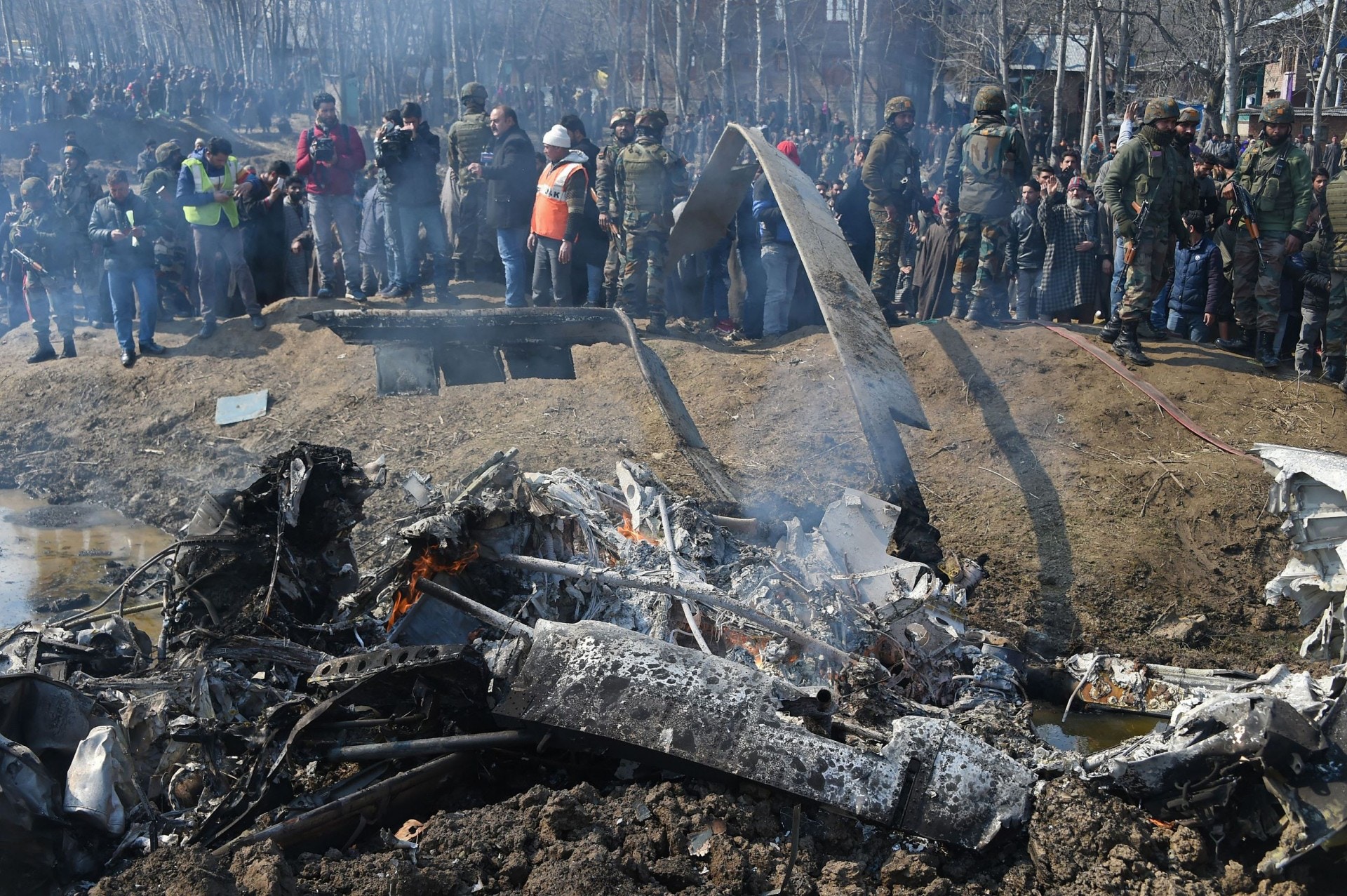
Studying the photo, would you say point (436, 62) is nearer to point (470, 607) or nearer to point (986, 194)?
point (986, 194)

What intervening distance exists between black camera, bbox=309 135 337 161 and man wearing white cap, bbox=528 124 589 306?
2.20m

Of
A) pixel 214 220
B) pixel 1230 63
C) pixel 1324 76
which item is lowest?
pixel 214 220

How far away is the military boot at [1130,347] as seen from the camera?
27.6 feet

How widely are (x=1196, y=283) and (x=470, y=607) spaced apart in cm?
727

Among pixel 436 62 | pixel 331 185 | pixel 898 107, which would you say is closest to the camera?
pixel 898 107

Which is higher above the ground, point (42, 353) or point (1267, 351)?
point (1267, 351)

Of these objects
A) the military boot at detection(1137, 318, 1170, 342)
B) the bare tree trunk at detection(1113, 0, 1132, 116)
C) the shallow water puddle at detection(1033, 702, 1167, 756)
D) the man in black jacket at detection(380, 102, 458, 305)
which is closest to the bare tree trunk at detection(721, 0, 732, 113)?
the bare tree trunk at detection(1113, 0, 1132, 116)

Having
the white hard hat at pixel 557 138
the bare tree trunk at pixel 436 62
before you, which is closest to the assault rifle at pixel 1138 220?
the white hard hat at pixel 557 138

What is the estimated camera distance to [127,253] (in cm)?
1021

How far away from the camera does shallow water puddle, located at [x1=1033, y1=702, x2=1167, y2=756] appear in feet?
16.7

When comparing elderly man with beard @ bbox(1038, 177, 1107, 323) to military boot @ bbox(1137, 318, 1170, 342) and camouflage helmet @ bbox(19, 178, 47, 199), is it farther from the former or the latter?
camouflage helmet @ bbox(19, 178, 47, 199)

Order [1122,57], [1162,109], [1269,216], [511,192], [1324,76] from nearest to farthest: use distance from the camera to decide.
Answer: [1162,109], [1269,216], [511,192], [1324,76], [1122,57]

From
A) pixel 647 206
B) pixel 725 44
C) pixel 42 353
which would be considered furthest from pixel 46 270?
pixel 725 44

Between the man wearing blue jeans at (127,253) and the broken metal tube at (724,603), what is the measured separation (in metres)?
7.70
